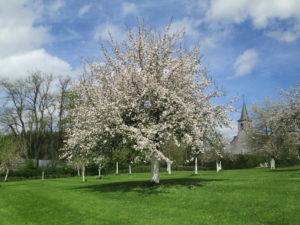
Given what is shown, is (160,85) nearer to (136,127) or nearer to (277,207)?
(136,127)

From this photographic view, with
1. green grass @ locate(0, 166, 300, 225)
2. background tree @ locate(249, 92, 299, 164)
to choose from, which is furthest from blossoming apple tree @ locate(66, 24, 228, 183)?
background tree @ locate(249, 92, 299, 164)

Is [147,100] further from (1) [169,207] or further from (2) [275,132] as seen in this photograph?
(2) [275,132]

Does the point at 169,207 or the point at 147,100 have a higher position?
the point at 147,100

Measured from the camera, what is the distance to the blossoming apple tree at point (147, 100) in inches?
689

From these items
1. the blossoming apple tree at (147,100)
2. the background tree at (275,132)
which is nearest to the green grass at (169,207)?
the blossoming apple tree at (147,100)

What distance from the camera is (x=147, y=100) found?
1861 centimetres

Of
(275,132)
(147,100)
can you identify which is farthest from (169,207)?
(275,132)

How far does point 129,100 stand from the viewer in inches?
719

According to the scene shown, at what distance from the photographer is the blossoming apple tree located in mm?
17500

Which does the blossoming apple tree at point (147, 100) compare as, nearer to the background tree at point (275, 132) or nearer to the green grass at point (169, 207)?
the green grass at point (169, 207)

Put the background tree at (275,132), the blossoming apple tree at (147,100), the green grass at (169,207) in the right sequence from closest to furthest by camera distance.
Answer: the green grass at (169,207) < the blossoming apple tree at (147,100) < the background tree at (275,132)

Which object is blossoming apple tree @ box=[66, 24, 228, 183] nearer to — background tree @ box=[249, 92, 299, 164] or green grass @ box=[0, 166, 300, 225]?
green grass @ box=[0, 166, 300, 225]

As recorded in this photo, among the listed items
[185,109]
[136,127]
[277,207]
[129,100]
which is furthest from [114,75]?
[277,207]

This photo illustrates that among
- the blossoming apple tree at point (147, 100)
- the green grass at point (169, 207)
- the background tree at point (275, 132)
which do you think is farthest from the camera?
the background tree at point (275, 132)
